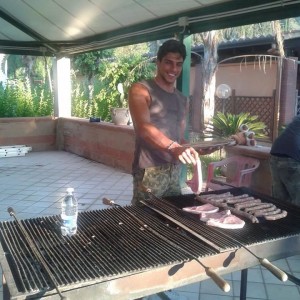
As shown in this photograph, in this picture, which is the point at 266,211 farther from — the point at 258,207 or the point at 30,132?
the point at 30,132

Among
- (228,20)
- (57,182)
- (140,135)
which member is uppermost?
(228,20)

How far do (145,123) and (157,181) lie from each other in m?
0.49

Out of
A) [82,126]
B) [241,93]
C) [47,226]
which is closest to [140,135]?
[47,226]

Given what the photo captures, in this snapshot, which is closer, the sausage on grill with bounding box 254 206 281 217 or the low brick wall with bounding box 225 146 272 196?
the sausage on grill with bounding box 254 206 281 217

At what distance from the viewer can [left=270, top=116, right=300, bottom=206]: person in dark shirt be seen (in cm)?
332

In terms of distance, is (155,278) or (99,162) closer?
(155,278)

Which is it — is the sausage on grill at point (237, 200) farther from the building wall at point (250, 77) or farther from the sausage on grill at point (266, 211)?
the building wall at point (250, 77)

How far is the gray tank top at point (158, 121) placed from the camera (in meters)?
2.63

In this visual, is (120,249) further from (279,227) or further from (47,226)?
(279,227)

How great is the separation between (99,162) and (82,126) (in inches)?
42.4

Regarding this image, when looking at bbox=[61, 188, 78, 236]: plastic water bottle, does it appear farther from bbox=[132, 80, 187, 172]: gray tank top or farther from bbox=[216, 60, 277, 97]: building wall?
bbox=[216, 60, 277, 97]: building wall

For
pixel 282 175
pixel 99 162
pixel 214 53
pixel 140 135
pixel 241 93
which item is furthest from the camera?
pixel 241 93

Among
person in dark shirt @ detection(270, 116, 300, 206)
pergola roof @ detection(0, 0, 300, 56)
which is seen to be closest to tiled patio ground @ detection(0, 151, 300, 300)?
person in dark shirt @ detection(270, 116, 300, 206)

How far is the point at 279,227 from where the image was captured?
2.05m
